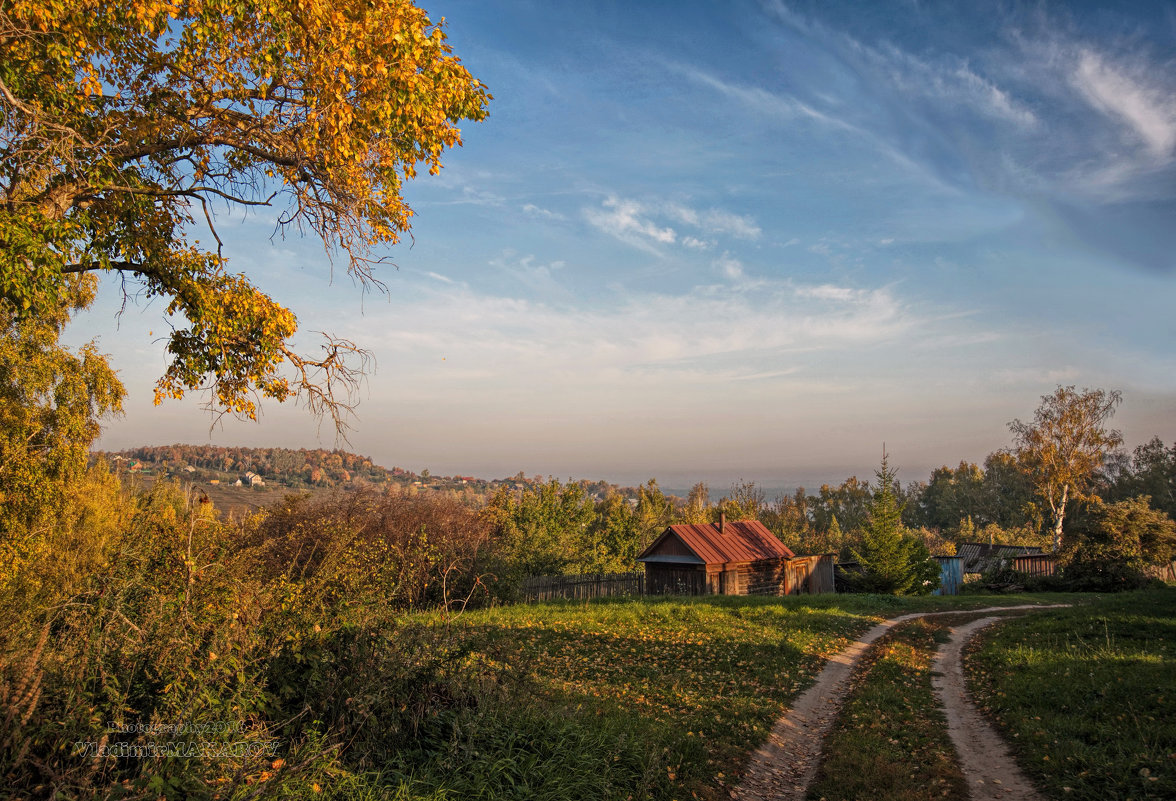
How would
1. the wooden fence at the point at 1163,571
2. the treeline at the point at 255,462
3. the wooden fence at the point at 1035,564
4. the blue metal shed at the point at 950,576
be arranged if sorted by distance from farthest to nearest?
1. the treeline at the point at 255,462
2. the blue metal shed at the point at 950,576
3. the wooden fence at the point at 1035,564
4. the wooden fence at the point at 1163,571

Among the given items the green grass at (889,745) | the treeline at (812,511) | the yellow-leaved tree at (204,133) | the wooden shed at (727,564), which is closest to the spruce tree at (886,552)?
the treeline at (812,511)

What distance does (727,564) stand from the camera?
32.7 m

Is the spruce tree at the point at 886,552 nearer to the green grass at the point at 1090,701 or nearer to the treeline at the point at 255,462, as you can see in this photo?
the green grass at the point at 1090,701

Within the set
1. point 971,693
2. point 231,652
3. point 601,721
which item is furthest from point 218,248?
point 971,693

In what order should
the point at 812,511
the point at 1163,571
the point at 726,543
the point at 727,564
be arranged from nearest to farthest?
the point at 1163,571 → the point at 727,564 → the point at 726,543 → the point at 812,511

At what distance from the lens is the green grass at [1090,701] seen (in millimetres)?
6035

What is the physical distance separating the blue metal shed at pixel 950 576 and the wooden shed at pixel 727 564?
635 cm

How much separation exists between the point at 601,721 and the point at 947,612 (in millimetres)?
19197

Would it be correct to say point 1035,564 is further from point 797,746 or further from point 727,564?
point 797,746

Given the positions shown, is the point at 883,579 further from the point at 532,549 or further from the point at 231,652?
the point at 231,652

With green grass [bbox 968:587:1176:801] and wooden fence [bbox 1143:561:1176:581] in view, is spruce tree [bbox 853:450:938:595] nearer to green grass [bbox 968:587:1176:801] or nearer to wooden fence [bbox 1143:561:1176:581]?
wooden fence [bbox 1143:561:1176:581]

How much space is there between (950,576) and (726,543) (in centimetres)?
1491

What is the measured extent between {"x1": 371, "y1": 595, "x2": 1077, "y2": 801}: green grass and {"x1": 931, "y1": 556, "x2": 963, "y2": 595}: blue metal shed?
2366cm

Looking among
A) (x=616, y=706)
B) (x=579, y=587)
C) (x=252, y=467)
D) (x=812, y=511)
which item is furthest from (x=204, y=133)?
(x=812, y=511)
